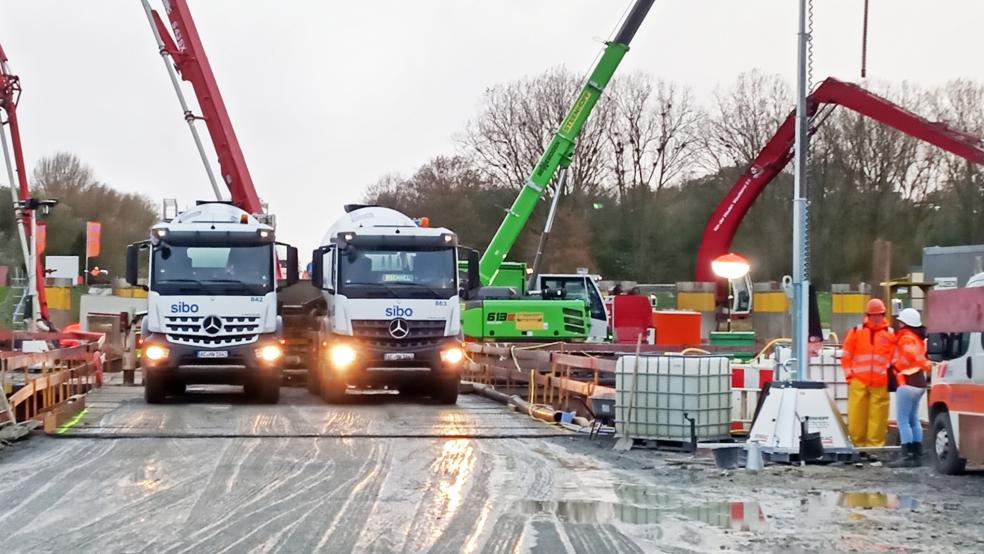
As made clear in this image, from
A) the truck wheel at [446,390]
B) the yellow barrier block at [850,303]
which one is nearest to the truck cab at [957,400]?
the truck wheel at [446,390]

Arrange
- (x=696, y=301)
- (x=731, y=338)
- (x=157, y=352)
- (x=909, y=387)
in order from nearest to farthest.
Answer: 1. (x=909, y=387)
2. (x=157, y=352)
3. (x=731, y=338)
4. (x=696, y=301)

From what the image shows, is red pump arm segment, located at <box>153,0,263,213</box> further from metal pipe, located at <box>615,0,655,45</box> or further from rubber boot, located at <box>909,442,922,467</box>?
rubber boot, located at <box>909,442,922,467</box>

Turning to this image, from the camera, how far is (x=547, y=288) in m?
32.1

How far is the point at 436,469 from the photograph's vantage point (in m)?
14.0

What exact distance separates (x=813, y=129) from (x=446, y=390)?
49.2 feet

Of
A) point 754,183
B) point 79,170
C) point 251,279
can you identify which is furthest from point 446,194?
point 251,279

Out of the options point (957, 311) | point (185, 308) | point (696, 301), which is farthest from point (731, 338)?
point (696, 301)

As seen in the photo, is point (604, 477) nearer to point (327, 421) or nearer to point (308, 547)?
point (308, 547)

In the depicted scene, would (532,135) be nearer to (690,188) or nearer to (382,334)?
(690,188)

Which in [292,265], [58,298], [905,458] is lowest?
[905,458]

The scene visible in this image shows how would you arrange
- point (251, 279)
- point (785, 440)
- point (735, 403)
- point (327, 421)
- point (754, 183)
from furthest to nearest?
point (754, 183) < point (251, 279) < point (327, 421) < point (735, 403) < point (785, 440)

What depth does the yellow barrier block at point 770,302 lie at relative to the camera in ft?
162

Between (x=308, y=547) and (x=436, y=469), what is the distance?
4566mm

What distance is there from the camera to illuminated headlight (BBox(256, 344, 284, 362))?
22.2m
